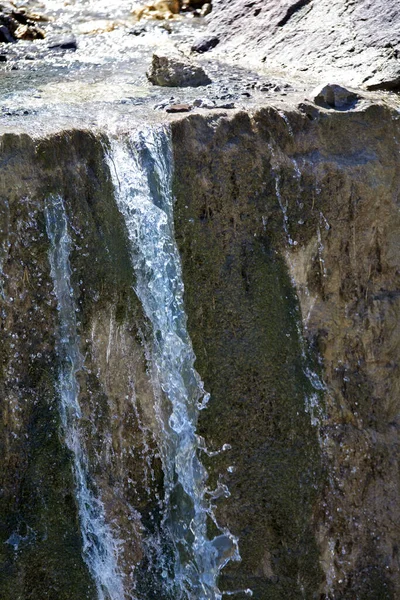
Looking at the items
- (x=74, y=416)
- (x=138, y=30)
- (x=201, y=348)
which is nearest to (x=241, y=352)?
(x=201, y=348)

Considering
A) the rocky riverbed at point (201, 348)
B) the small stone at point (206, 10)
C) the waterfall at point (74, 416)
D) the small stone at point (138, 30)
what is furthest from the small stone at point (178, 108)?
the small stone at point (206, 10)

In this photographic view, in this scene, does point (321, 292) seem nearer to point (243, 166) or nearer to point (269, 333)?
point (269, 333)

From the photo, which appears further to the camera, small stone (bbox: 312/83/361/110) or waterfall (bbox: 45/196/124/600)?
small stone (bbox: 312/83/361/110)

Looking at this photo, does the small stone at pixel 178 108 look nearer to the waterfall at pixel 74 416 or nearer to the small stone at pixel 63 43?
the waterfall at pixel 74 416

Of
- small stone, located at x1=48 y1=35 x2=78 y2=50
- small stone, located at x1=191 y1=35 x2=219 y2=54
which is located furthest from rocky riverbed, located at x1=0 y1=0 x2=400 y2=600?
small stone, located at x1=48 y1=35 x2=78 y2=50

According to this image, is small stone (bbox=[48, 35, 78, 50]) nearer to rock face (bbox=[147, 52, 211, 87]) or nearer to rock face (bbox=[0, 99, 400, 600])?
rock face (bbox=[147, 52, 211, 87])
